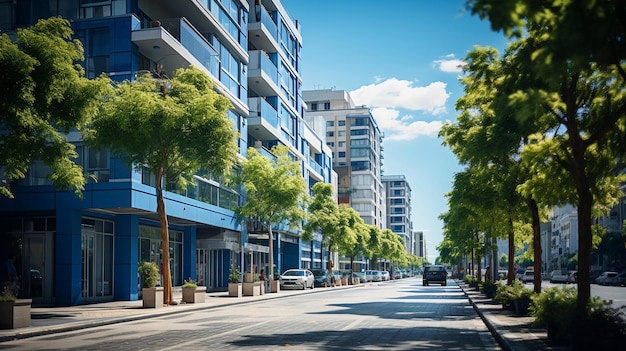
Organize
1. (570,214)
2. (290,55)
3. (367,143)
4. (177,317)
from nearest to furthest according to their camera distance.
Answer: (177,317) < (290,55) < (570,214) < (367,143)

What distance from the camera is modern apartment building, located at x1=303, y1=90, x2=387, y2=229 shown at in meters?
148

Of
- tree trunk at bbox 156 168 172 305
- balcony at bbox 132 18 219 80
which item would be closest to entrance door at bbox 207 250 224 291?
balcony at bbox 132 18 219 80

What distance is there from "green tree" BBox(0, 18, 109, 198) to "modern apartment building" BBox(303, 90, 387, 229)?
397 feet

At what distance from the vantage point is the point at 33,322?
1973 cm

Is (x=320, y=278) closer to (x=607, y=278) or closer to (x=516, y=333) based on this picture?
(x=607, y=278)

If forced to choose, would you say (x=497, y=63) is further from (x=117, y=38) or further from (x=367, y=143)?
(x=367, y=143)

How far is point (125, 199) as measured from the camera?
29.8 m

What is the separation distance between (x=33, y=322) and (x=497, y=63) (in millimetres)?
14222

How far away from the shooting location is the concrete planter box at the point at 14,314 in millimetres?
17391

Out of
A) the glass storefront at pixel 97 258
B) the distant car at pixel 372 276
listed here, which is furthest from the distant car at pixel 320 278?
the distant car at pixel 372 276

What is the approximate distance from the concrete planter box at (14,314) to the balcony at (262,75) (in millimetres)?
35541

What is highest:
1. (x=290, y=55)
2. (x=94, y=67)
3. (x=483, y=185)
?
(x=290, y=55)

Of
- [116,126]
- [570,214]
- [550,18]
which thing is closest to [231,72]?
[116,126]

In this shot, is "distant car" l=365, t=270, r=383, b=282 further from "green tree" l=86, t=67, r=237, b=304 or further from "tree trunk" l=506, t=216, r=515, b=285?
"green tree" l=86, t=67, r=237, b=304
